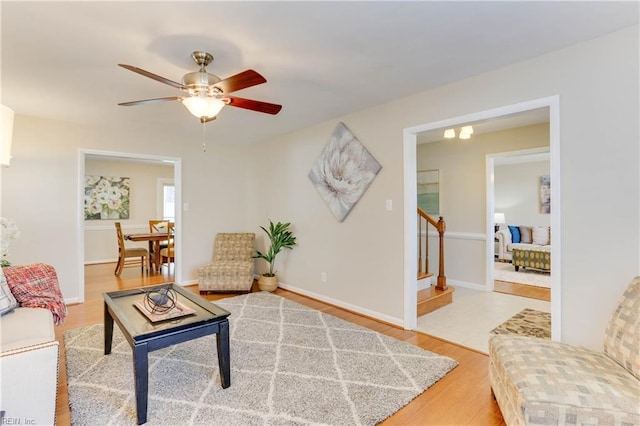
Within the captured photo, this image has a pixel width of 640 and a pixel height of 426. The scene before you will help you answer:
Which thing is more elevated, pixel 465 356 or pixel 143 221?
pixel 143 221

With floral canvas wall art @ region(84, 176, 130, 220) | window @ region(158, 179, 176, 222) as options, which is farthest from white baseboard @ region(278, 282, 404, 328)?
floral canvas wall art @ region(84, 176, 130, 220)

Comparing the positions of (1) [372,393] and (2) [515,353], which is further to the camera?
(1) [372,393]

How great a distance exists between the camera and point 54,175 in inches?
154

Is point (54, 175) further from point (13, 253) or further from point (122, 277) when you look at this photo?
point (122, 277)

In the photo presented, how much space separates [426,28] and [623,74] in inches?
51.1

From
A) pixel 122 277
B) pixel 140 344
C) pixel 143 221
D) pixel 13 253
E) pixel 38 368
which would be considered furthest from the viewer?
pixel 143 221

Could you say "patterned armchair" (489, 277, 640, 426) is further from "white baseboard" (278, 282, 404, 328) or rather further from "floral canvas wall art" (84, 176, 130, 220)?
"floral canvas wall art" (84, 176, 130, 220)

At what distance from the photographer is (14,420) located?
51.6 inches

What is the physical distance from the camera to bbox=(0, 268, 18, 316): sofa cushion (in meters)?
2.16

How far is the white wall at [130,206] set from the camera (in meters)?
6.92

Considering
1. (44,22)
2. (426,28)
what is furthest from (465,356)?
(44,22)

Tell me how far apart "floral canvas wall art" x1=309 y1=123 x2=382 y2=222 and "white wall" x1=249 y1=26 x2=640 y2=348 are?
9 cm

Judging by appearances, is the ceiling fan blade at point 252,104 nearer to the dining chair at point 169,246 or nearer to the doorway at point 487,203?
the doorway at point 487,203

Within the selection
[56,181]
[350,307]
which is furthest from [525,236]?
[56,181]
